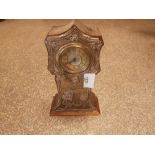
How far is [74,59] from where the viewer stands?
1.46 m

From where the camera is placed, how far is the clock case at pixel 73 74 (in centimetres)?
138

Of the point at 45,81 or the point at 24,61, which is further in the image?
the point at 24,61

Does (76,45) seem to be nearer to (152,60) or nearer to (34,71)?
(34,71)

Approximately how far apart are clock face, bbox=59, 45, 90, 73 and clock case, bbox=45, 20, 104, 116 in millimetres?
20

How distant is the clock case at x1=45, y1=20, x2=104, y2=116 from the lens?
1.38m

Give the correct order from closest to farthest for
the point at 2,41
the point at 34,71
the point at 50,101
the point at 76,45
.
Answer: the point at 76,45, the point at 50,101, the point at 34,71, the point at 2,41

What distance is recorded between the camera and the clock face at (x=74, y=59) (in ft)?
4.69

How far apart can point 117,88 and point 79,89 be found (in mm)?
544

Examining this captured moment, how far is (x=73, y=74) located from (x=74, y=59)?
13cm

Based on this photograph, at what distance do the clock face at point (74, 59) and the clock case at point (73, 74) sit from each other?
0.02 meters

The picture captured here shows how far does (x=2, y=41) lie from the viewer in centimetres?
314

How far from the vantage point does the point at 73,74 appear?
5.10 ft

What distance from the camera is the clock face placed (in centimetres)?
143

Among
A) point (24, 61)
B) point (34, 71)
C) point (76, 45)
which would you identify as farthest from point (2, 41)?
point (76, 45)
